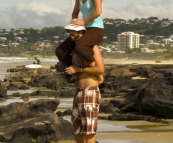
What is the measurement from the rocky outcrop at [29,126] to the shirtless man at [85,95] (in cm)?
249

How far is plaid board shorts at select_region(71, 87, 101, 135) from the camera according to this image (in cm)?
534

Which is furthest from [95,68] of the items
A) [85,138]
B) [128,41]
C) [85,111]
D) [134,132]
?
[128,41]

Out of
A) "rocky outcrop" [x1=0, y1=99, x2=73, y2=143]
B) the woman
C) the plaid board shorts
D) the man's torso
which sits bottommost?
"rocky outcrop" [x1=0, y1=99, x2=73, y2=143]

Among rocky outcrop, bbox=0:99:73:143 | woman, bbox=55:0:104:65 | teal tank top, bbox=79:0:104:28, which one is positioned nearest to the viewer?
woman, bbox=55:0:104:65

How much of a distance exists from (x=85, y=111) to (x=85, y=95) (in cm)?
16

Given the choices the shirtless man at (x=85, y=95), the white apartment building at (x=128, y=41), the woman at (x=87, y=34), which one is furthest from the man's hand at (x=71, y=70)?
the white apartment building at (x=128, y=41)

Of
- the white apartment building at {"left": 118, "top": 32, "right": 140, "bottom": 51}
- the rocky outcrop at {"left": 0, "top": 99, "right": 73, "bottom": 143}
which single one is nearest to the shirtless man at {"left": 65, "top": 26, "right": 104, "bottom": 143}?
the rocky outcrop at {"left": 0, "top": 99, "right": 73, "bottom": 143}

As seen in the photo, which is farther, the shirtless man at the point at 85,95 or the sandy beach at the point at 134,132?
the sandy beach at the point at 134,132

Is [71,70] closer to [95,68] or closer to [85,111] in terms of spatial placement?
[95,68]

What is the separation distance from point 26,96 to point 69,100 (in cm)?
203

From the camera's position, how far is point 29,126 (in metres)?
7.82

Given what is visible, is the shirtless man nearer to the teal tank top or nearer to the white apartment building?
the teal tank top

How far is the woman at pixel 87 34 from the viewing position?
5305mm

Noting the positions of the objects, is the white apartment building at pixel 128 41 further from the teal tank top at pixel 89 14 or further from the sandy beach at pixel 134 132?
the teal tank top at pixel 89 14
